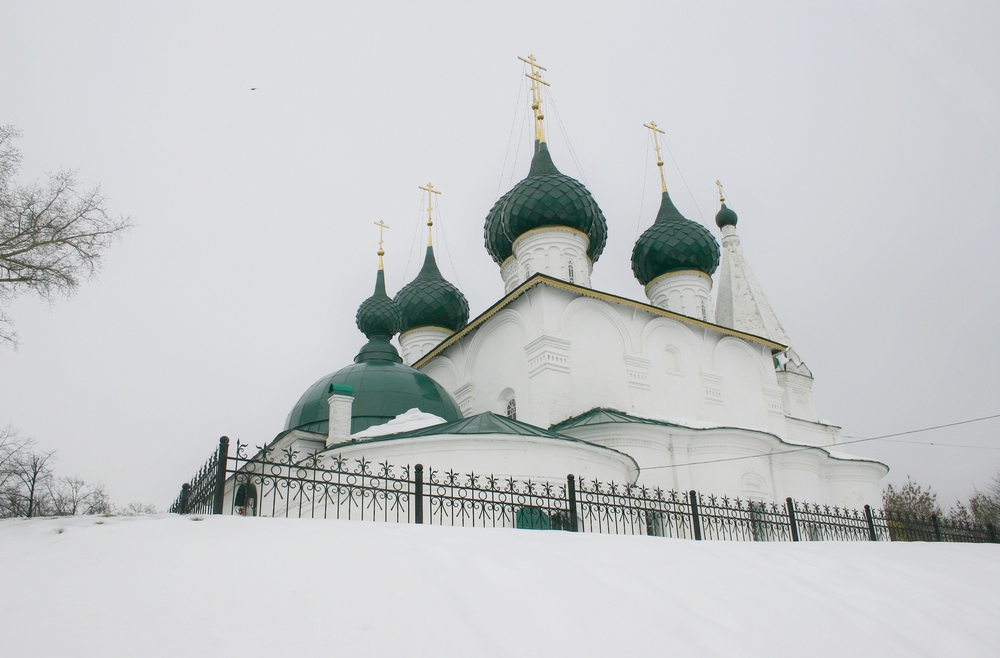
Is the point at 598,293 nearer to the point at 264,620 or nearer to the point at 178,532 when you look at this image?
the point at 178,532

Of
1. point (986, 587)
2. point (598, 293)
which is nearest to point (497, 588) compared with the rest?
point (986, 587)

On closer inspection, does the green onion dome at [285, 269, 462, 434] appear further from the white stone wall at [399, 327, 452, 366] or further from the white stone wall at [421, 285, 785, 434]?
the white stone wall at [399, 327, 452, 366]

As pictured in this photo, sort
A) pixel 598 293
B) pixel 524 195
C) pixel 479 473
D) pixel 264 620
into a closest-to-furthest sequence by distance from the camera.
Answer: pixel 264 620 → pixel 479 473 → pixel 598 293 → pixel 524 195

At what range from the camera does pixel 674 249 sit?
2156 centimetres

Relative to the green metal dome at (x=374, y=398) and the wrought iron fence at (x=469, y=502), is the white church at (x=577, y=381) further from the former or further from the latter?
the wrought iron fence at (x=469, y=502)

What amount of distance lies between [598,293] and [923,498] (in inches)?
861

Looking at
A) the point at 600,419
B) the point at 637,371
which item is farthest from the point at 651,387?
the point at 600,419

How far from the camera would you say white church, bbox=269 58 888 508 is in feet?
41.3

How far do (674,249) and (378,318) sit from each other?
28.7 feet

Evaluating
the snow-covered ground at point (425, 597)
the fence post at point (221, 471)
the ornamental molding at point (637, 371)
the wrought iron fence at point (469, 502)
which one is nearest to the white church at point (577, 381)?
the ornamental molding at point (637, 371)

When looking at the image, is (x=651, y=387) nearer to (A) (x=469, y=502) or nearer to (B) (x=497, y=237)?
(B) (x=497, y=237)

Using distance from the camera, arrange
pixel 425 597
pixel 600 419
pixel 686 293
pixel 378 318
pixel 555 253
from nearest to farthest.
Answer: pixel 425 597, pixel 600 419, pixel 378 318, pixel 555 253, pixel 686 293

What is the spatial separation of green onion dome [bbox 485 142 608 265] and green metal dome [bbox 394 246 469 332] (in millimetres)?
2944

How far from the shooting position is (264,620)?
4164mm
